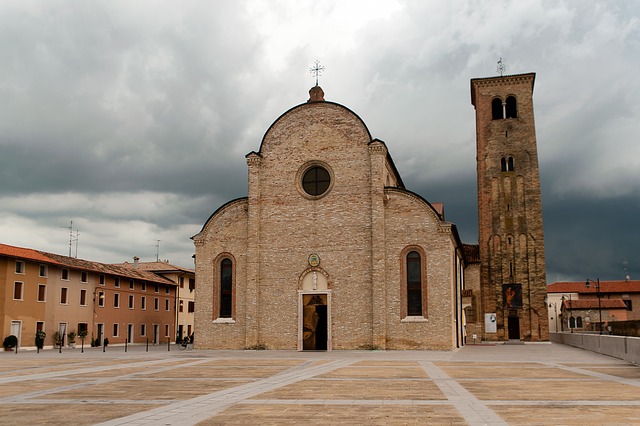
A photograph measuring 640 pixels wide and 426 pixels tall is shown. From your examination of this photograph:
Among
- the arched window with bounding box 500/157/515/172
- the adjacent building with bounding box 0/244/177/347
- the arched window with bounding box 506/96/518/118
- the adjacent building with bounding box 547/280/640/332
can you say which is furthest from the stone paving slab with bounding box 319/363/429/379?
Answer: the adjacent building with bounding box 547/280/640/332

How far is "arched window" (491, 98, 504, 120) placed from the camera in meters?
53.9

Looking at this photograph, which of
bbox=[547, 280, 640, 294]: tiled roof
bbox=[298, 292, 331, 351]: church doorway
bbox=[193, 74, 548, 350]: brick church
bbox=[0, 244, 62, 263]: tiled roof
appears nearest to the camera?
bbox=[193, 74, 548, 350]: brick church

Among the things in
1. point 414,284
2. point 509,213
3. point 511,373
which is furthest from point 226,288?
point 509,213

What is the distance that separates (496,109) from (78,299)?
132 ft

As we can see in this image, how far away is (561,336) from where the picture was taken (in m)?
50.0

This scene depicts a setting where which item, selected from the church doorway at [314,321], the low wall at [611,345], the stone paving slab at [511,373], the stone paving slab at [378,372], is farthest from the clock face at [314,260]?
the low wall at [611,345]

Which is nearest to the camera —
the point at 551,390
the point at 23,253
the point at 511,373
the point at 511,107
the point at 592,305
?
the point at 551,390

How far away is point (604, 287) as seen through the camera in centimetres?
9019

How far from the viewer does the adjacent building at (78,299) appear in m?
39.1

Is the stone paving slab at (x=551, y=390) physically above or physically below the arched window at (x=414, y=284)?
below

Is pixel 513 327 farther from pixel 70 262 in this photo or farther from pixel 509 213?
pixel 70 262

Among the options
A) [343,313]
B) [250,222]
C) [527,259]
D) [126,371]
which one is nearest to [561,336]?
[527,259]

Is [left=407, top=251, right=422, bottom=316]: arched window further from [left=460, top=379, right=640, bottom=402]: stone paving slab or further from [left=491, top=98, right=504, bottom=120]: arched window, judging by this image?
[left=491, top=98, right=504, bottom=120]: arched window

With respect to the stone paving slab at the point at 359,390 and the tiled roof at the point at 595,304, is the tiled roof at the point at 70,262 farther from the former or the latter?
the tiled roof at the point at 595,304
